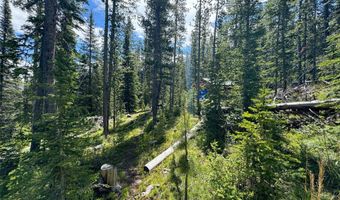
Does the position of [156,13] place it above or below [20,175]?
above

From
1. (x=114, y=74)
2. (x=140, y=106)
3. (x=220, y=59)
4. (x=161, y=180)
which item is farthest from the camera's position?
(x=140, y=106)

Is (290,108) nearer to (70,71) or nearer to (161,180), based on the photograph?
(161,180)

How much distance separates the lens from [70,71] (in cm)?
399

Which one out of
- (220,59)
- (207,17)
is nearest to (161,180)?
(220,59)

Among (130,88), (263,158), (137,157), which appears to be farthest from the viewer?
(130,88)

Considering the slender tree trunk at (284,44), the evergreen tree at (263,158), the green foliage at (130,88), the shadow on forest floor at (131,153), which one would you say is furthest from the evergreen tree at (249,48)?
the green foliage at (130,88)

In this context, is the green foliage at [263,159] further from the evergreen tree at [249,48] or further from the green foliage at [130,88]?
the green foliage at [130,88]

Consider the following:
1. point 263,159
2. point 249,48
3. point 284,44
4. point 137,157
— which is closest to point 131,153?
point 137,157

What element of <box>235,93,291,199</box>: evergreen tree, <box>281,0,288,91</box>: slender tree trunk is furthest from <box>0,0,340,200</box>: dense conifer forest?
<box>281,0,288,91</box>: slender tree trunk

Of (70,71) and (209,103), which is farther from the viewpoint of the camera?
(209,103)

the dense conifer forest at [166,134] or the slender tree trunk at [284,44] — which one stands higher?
the slender tree trunk at [284,44]

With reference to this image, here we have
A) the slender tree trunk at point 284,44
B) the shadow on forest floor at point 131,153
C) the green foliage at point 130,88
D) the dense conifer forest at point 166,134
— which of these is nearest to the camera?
the dense conifer forest at point 166,134

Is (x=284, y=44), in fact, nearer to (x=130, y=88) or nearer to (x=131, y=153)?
(x=130, y=88)

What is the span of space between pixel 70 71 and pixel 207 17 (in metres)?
25.8
